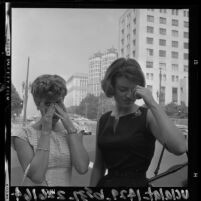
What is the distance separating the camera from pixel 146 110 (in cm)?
319

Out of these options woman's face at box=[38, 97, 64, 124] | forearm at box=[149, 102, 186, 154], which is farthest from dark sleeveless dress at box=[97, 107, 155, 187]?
woman's face at box=[38, 97, 64, 124]

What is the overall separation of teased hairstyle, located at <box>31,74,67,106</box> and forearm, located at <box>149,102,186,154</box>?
3.18 feet

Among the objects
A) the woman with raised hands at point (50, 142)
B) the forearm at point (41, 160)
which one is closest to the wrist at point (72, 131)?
the woman with raised hands at point (50, 142)

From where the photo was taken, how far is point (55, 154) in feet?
10.3

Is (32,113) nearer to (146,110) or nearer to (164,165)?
(146,110)

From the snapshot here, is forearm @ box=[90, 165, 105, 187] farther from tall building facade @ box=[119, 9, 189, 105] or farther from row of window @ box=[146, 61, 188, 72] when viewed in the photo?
row of window @ box=[146, 61, 188, 72]

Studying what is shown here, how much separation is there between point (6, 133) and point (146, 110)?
59.3 inches

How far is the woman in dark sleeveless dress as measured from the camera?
3139 millimetres

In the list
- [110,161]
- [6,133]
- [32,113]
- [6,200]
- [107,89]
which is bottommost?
[6,200]

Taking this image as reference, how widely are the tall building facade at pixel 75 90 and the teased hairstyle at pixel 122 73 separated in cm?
22

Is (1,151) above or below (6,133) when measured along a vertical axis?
below

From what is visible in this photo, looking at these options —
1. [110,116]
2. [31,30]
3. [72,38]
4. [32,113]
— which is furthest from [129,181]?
[31,30]
